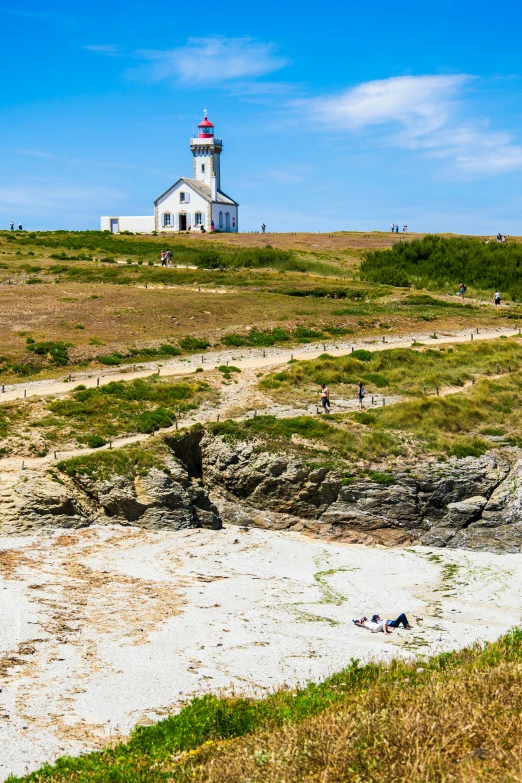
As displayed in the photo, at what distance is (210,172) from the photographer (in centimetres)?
11219

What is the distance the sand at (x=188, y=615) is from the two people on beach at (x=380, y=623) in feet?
1.05

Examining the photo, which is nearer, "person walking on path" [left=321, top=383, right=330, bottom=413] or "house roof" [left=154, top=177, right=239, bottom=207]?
"person walking on path" [left=321, top=383, right=330, bottom=413]

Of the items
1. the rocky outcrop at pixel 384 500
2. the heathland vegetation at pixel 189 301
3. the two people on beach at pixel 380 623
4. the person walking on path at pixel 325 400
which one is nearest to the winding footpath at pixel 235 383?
the person walking on path at pixel 325 400

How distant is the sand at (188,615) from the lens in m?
20.8

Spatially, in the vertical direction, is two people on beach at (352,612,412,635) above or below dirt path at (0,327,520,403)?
below

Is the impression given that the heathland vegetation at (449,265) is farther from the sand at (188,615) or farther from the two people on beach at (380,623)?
the two people on beach at (380,623)

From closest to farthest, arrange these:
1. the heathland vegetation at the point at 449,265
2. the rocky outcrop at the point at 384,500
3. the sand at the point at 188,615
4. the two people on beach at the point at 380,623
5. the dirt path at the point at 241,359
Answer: the sand at the point at 188,615, the two people on beach at the point at 380,623, the rocky outcrop at the point at 384,500, the dirt path at the point at 241,359, the heathland vegetation at the point at 449,265

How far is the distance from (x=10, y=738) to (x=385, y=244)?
9603 cm

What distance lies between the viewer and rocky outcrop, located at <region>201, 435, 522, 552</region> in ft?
119

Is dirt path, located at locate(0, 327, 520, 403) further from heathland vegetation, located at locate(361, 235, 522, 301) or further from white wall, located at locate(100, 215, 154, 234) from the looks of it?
white wall, located at locate(100, 215, 154, 234)

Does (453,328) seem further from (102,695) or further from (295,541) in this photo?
(102,695)

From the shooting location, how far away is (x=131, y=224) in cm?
11631

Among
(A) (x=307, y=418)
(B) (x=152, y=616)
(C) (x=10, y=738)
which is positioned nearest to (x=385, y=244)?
(A) (x=307, y=418)

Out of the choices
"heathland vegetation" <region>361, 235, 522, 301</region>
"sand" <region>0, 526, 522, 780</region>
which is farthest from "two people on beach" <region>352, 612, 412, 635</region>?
"heathland vegetation" <region>361, 235, 522, 301</region>
